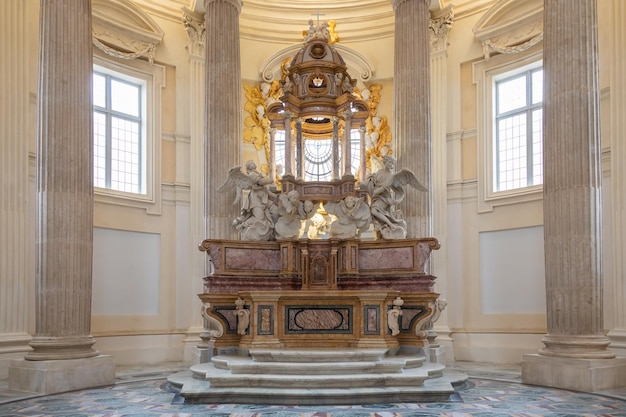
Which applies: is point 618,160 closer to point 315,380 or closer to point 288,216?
point 288,216

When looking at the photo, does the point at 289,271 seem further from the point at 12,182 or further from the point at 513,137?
the point at 513,137

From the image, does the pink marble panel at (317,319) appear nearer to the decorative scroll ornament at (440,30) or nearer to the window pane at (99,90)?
the window pane at (99,90)

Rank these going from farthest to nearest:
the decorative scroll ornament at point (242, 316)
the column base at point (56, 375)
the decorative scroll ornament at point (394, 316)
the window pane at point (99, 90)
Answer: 1. the window pane at point (99, 90)
2. the decorative scroll ornament at point (242, 316)
3. the decorative scroll ornament at point (394, 316)
4. the column base at point (56, 375)

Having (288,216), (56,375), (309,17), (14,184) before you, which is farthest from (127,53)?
(56,375)

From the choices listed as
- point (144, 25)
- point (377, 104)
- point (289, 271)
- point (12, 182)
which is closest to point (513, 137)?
point (377, 104)

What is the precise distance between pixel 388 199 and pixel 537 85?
600 cm

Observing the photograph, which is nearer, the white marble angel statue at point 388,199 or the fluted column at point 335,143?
the white marble angel statue at point 388,199

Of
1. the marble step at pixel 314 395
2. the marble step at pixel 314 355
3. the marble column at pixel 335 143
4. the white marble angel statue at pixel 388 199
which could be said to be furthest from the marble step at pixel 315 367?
the marble column at pixel 335 143

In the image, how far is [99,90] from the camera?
17.9 metres

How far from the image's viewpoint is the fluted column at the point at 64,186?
11.7 metres

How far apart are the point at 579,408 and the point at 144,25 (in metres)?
13.9

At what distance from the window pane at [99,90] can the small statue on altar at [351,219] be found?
7.27 m

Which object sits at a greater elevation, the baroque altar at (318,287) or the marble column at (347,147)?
the marble column at (347,147)

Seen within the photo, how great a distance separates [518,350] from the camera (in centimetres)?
1689
